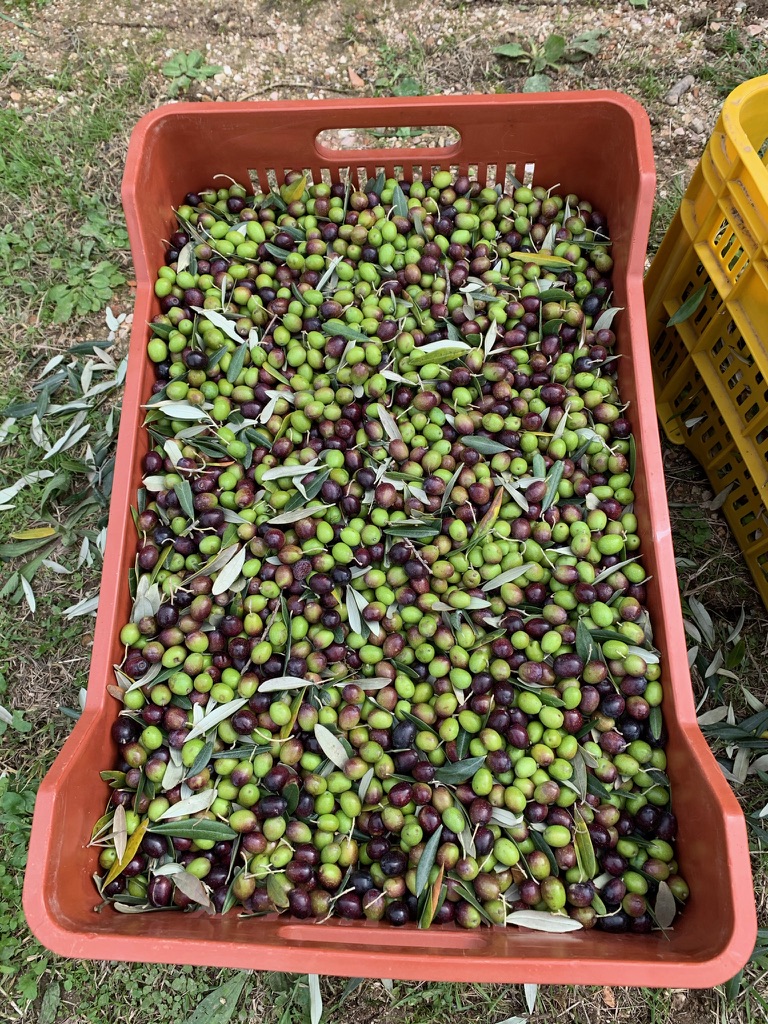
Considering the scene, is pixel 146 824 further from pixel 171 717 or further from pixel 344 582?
pixel 344 582

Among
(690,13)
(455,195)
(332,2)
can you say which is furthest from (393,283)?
(690,13)

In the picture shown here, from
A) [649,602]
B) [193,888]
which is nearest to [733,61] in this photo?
[649,602]

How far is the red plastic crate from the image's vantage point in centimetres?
149

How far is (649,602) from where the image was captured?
196cm

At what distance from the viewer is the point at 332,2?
356 centimetres

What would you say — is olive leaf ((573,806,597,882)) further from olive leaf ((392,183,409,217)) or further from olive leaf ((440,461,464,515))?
olive leaf ((392,183,409,217))

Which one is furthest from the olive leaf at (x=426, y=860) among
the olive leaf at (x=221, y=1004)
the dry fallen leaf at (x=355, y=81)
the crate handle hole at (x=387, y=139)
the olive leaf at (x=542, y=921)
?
the dry fallen leaf at (x=355, y=81)

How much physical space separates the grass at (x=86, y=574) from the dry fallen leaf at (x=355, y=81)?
0.10 m

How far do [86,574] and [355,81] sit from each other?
8.45 ft

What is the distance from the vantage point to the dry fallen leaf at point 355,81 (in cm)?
345

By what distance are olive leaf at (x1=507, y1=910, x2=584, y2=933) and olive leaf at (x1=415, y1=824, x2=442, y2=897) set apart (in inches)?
8.2

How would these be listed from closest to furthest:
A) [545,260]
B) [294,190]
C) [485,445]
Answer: [485,445] → [545,260] → [294,190]

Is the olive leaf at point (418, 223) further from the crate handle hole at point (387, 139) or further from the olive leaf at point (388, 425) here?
the crate handle hole at point (387, 139)

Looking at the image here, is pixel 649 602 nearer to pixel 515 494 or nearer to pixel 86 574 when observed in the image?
pixel 515 494
